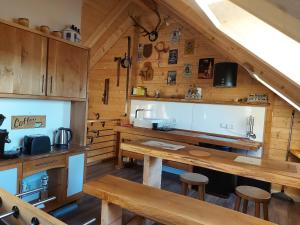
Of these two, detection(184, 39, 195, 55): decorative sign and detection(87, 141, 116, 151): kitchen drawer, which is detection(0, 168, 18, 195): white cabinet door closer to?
detection(87, 141, 116, 151): kitchen drawer

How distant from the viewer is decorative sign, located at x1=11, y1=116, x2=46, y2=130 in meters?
2.50

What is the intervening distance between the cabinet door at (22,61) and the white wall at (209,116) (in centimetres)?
272

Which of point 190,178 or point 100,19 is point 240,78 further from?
point 100,19

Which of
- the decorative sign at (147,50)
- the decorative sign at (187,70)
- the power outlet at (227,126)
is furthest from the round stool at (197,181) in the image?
the decorative sign at (147,50)

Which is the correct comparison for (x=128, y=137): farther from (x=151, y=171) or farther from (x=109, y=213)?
(x=109, y=213)

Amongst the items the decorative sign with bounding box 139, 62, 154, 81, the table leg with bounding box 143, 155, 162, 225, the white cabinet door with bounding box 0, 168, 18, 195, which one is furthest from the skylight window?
the decorative sign with bounding box 139, 62, 154, 81

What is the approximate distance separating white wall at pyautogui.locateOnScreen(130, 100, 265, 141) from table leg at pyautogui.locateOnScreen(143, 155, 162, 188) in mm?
2006

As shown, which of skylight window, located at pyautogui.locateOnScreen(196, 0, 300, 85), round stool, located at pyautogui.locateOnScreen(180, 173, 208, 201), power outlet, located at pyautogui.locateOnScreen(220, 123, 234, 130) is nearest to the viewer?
skylight window, located at pyautogui.locateOnScreen(196, 0, 300, 85)

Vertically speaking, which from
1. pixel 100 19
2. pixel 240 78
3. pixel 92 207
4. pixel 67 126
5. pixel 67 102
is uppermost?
pixel 100 19

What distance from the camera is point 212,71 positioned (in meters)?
4.27

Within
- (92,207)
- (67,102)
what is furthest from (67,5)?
(92,207)

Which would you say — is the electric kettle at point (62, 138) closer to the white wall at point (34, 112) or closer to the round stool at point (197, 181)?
the white wall at point (34, 112)

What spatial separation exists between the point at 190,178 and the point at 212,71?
2.44 meters

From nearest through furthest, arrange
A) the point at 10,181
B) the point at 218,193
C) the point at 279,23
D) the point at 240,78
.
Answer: the point at 279,23 < the point at 10,181 < the point at 218,193 < the point at 240,78
